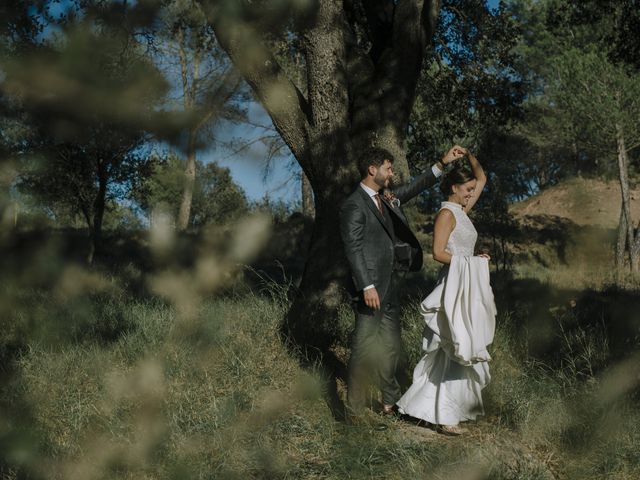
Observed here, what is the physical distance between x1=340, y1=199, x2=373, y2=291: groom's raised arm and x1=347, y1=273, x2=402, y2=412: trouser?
8.6 inches

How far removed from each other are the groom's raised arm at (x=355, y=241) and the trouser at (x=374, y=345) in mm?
218

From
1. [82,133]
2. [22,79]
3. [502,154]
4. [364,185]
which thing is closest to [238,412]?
[364,185]

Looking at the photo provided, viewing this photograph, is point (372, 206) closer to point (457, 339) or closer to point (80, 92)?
point (457, 339)

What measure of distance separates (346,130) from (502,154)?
→ 7.43 meters

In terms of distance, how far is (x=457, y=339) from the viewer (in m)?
4.86

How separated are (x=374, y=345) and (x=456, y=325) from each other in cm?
58

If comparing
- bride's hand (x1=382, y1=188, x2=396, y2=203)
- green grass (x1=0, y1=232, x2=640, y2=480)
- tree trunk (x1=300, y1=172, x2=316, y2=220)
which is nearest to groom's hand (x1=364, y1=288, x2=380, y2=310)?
bride's hand (x1=382, y1=188, x2=396, y2=203)

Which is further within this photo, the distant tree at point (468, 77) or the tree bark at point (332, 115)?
the distant tree at point (468, 77)

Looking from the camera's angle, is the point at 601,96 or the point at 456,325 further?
the point at 601,96

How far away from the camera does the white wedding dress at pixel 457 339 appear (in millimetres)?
4906

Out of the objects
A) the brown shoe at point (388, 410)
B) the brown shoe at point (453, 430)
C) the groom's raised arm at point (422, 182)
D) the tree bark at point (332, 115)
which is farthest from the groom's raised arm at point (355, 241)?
the tree bark at point (332, 115)

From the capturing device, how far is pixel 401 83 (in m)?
7.57

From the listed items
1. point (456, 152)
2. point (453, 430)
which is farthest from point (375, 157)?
point (453, 430)

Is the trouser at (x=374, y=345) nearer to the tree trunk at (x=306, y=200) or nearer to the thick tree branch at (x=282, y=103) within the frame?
the thick tree branch at (x=282, y=103)
